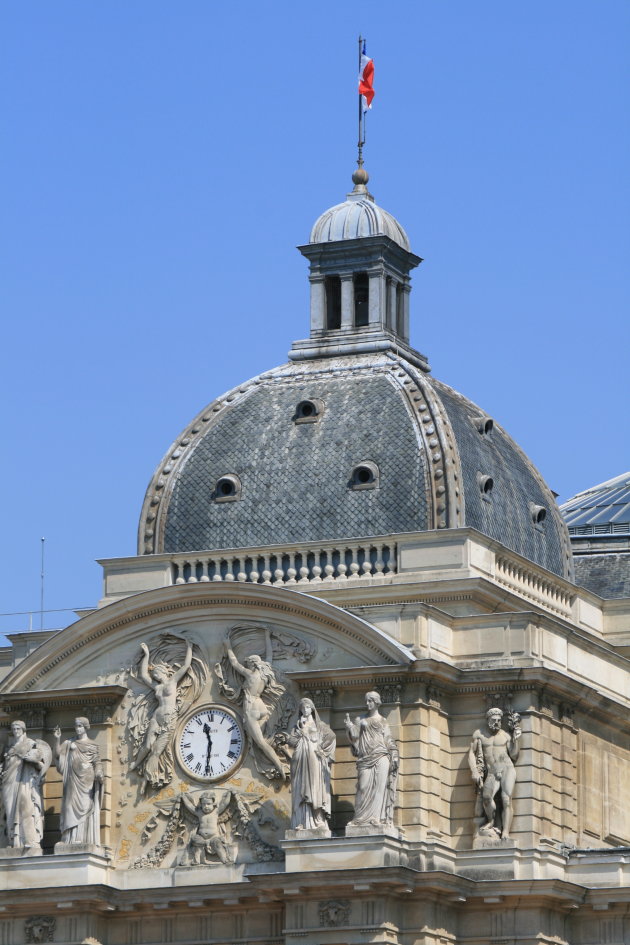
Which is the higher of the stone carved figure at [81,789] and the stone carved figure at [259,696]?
the stone carved figure at [259,696]

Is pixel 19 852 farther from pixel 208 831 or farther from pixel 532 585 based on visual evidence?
pixel 532 585

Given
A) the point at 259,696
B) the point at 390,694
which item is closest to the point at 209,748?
the point at 259,696

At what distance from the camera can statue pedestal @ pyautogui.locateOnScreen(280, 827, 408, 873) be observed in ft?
181

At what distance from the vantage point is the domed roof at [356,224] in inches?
2601

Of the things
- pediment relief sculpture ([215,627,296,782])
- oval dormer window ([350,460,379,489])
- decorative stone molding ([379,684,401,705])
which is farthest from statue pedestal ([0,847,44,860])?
oval dormer window ([350,460,379,489])

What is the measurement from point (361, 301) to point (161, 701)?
1246cm

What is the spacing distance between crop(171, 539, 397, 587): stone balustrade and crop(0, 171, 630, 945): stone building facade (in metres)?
0.05

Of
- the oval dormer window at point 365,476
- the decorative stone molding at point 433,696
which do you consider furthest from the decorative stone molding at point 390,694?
the oval dormer window at point 365,476

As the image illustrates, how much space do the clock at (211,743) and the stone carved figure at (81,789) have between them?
5.79 ft

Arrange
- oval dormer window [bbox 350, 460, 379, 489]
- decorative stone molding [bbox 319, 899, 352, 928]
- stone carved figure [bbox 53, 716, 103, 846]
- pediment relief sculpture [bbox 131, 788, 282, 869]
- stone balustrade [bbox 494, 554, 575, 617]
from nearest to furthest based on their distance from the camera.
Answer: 1. decorative stone molding [bbox 319, 899, 352, 928]
2. pediment relief sculpture [bbox 131, 788, 282, 869]
3. stone carved figure [bbox 53, 716, 103, 846]
4. stone balustrade [bbox 494, 554, 575, 617]
5. oval dormer window [bbox 350, 460, 379, 489]

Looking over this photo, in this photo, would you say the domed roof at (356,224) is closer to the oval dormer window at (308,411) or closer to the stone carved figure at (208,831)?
the oval dormer window at (308,411)

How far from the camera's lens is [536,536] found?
64375 millimetres

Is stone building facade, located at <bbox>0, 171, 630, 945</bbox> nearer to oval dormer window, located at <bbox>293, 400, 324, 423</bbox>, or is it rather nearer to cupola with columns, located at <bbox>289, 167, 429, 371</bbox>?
oval dormer window, located at <bbox>293, 400, 324, 423</bbox>

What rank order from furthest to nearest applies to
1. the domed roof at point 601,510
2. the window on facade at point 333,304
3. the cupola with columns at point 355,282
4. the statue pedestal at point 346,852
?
1. the domed roof at point 601,510
2. the window on facade at point 333,304
3. the cupola with columns at point 355,282
4. the statue pedestal at point 346,852
